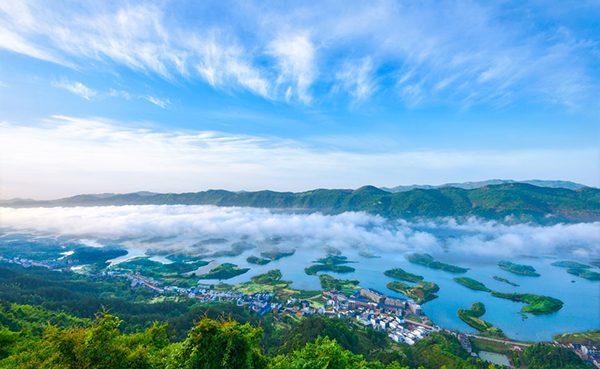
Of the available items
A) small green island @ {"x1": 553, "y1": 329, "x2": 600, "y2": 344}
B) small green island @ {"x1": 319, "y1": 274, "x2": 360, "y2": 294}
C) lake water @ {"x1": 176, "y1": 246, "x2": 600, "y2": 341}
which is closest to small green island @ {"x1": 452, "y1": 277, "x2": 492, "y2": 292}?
lake water @ {"x1": 176, "y1": 246, "x2": 600, "y2": 341}

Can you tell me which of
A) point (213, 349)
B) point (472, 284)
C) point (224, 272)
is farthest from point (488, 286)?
point (213, 349)

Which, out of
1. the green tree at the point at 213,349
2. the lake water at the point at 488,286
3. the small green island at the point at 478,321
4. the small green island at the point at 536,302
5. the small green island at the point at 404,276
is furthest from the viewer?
the small green island at the point at 404,276

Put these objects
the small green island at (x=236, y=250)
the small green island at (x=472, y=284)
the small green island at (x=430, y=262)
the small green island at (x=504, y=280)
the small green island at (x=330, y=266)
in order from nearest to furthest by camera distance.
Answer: the small green island at (x=472, y=284) → the small green island at (x=504, y=280) → the small green island at (x=330, y=266) → the small green island at (x=430, y=262) → the small green island at (x=236, y=250)

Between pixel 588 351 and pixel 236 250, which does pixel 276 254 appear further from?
pixel 588 351

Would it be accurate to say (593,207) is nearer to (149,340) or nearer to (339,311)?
(339,311)

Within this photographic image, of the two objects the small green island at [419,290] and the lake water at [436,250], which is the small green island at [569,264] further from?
the small green island at [419,290]

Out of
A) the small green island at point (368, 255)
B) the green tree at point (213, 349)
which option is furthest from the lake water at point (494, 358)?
the small green island at point (368, 255)
